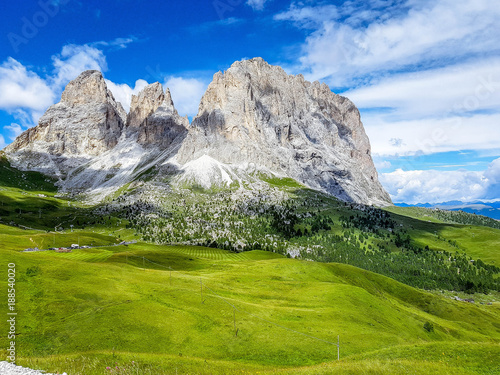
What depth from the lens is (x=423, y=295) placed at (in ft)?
427

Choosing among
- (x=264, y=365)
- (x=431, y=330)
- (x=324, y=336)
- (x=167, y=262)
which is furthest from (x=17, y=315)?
(x=431, y=330)

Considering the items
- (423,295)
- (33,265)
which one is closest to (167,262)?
(33,265)

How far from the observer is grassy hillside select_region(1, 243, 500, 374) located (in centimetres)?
3272

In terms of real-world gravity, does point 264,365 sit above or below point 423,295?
above

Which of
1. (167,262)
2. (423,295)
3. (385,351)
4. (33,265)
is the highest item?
(33,265)

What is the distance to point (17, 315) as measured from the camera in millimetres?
42281

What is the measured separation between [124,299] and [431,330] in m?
86.5

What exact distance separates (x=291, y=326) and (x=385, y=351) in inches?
901

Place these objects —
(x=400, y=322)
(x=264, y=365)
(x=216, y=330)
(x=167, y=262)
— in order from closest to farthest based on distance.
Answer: (x=264, y=365) → (x=216, y=330) → (x=400, y=322) → (x=167, y=262)

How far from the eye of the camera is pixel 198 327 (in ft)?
161

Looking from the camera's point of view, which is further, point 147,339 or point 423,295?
point 423,295

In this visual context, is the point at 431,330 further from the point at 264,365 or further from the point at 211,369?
the point at 211,369

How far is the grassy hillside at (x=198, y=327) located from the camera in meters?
32.7

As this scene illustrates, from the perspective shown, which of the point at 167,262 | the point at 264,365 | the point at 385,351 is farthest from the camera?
the point at 167,262
